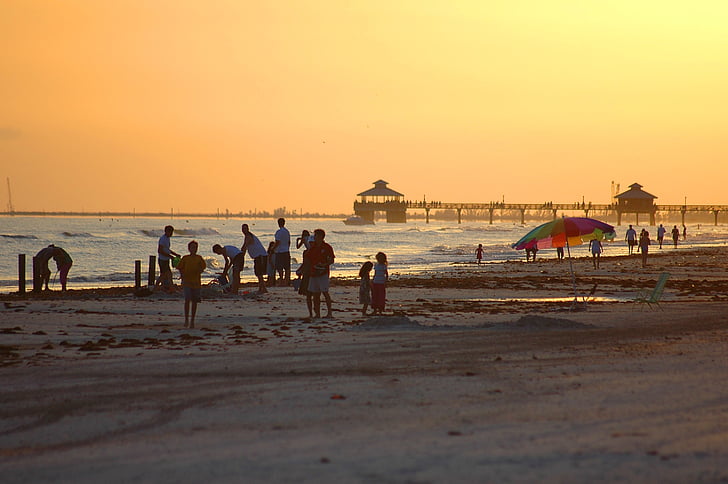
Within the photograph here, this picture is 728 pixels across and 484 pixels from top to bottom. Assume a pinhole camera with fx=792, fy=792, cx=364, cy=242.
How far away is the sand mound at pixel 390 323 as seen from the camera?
12281 millimetres

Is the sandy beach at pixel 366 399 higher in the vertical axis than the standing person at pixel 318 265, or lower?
lower

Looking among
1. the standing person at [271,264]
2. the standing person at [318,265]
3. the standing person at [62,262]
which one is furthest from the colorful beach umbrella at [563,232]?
the standing person at [62,262]

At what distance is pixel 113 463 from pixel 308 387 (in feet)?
8.57

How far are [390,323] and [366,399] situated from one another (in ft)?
18.3

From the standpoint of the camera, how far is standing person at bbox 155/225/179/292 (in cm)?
1744

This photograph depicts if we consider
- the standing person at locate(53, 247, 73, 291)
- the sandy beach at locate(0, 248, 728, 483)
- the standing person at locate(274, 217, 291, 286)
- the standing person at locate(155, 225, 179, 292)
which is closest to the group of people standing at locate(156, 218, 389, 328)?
the standing person at locate(155, 225, 179, 292)

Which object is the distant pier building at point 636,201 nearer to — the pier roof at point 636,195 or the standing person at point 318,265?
the pier roof at point 636,195

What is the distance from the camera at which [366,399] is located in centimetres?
688

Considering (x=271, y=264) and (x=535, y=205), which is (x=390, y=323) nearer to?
(x=271, y=264)

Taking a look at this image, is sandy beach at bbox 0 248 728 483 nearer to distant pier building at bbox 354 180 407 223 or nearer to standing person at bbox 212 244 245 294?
standing person at bbox 212 244 245 294

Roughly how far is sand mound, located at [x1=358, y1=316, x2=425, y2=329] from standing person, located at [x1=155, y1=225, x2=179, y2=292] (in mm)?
6283

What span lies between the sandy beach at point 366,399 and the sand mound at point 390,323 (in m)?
0.05

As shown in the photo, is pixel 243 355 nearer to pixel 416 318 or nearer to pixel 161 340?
pixel 161 340

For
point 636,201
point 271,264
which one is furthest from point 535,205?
point 271,264
